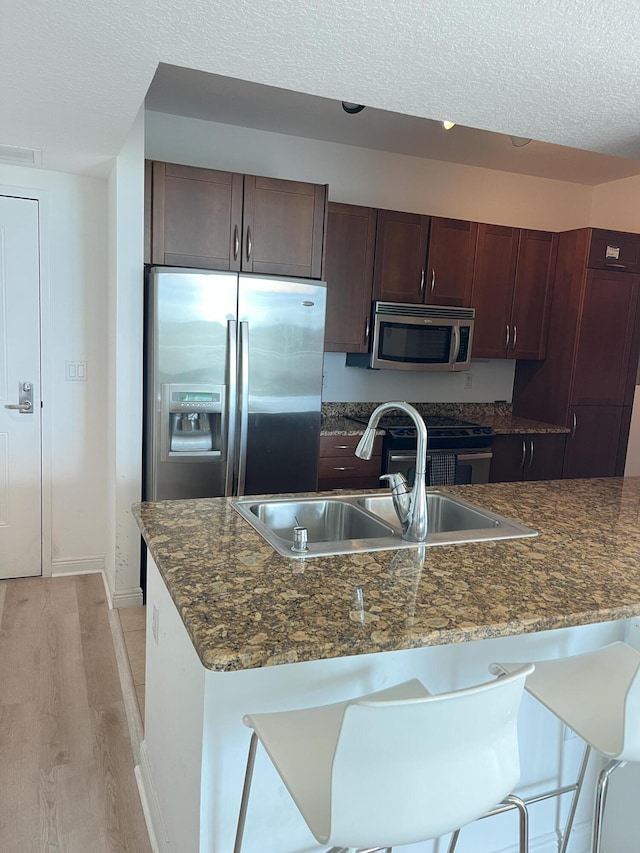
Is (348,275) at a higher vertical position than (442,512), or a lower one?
higher

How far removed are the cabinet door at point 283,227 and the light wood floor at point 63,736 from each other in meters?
1.97

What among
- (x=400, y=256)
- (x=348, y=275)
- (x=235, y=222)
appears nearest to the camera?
(x=235, y=222)

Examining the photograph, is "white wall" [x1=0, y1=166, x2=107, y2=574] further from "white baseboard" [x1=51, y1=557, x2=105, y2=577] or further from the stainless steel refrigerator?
the stainless steel refrigerator

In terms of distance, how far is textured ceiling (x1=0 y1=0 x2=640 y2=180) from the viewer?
1477 mm

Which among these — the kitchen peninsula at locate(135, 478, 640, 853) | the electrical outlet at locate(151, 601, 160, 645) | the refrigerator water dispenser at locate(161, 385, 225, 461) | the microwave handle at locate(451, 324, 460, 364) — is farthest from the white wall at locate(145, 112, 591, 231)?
the electrical outlet at locate(151, 601, 160, 645)

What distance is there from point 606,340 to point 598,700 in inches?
133

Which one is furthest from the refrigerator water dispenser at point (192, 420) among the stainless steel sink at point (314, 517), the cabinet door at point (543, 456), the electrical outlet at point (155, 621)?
the cabinet door at point (543, 456)

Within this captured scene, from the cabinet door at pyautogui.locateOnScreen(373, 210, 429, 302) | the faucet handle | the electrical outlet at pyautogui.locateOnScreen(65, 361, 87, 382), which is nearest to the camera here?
the faucet handle

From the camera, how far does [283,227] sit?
3.27m

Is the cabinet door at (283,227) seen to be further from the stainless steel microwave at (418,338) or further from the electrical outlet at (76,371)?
the electrical outlet at (76,371)

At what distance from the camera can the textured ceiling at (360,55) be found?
1.48m

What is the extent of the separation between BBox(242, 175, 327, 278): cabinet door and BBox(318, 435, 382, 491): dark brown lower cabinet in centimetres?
96

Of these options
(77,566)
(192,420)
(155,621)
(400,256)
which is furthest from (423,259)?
(155,621)

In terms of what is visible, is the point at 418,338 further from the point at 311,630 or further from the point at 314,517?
the point at 311,630
